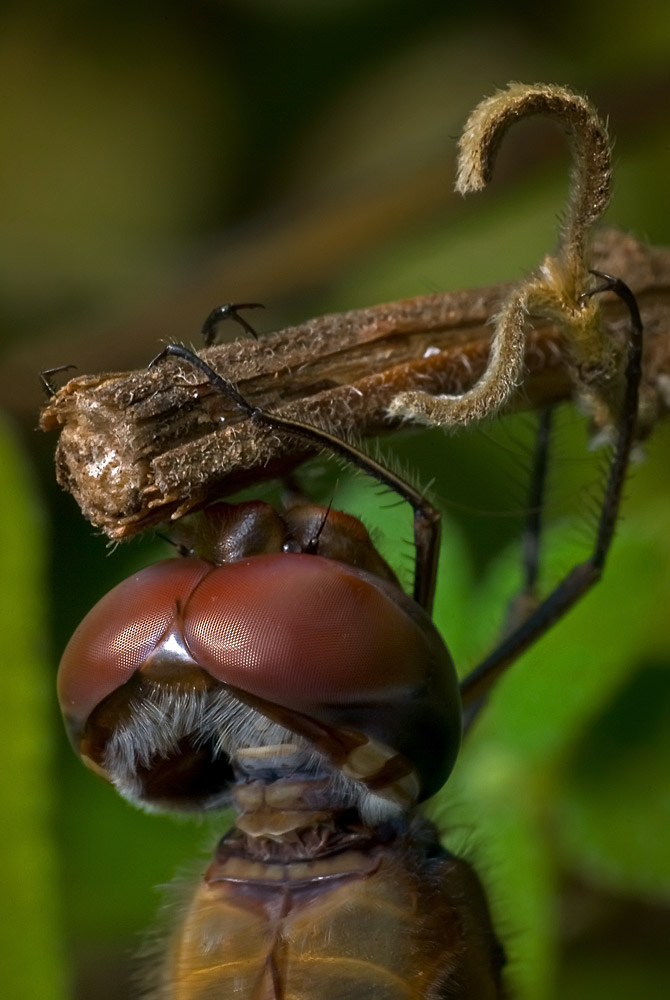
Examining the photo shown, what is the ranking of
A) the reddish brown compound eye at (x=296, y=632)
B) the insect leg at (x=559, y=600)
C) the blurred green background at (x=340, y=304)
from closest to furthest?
the reddish brown compound eye at (x=296, y=632), the insect leg at (x=559, y=600), the blurred green background at (x=340, y=304)

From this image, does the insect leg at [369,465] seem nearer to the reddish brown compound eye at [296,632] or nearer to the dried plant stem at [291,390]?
the dried plant stem at [291,390]

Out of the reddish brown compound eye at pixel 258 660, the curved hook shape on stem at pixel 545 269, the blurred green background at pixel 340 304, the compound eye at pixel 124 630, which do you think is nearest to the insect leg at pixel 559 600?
the blurred green background at pixel 340 304

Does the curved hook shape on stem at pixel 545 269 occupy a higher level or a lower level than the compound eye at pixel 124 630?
higher

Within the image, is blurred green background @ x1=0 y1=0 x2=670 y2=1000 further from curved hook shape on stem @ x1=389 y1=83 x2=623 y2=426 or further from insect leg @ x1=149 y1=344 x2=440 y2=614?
curved hook shape on stem @ x1=389 y1=83 x2=623 y2=426

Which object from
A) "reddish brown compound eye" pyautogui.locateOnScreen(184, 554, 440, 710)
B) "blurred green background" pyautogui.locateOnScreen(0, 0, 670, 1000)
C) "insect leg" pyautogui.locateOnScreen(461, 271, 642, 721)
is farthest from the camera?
"blurred green background" pyautogui.locateOnScreen(0, 0, 670, 1000)

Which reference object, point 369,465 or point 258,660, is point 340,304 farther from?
point 258,660

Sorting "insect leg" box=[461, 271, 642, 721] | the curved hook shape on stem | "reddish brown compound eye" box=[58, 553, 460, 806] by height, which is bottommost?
"insect leg" box=[461, 271, 642, 721]

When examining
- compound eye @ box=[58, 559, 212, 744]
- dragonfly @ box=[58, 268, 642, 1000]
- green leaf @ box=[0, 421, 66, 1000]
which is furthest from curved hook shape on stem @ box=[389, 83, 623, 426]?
green leaf @ box=[0, 421, 66, 1000]
